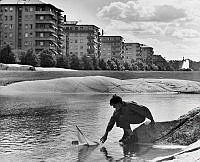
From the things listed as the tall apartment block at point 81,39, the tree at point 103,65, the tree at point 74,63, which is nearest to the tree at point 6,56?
the tree at point 74,63

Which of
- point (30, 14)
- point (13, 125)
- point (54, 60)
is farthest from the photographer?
point (30, 14)

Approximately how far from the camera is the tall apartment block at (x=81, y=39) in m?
177

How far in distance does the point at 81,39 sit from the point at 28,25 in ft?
150

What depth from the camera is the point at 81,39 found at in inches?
7042

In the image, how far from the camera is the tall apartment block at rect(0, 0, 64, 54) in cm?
13325

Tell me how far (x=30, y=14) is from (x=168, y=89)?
78.2 meters

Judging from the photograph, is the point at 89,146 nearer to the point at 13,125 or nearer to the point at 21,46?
A: the point at 13,125

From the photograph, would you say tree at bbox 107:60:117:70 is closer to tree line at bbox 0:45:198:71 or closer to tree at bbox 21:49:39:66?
tree line at bbox 0:45:198:71

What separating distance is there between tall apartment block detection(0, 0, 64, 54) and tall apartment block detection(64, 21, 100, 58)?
37477mm

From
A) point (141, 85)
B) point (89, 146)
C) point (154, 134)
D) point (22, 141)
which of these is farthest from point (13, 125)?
point (141, 85)

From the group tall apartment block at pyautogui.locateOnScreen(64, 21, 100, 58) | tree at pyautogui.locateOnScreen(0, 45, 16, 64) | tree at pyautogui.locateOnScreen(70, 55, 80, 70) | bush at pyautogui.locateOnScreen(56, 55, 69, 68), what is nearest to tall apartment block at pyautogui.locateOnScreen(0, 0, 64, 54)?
tree at pyautogui.locateOnScreen(70, 55, 80, 70)

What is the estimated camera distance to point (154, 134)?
1356 cm

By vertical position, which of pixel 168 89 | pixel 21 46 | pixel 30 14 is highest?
pixel 30 14

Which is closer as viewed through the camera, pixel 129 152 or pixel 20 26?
pixel 129 152
